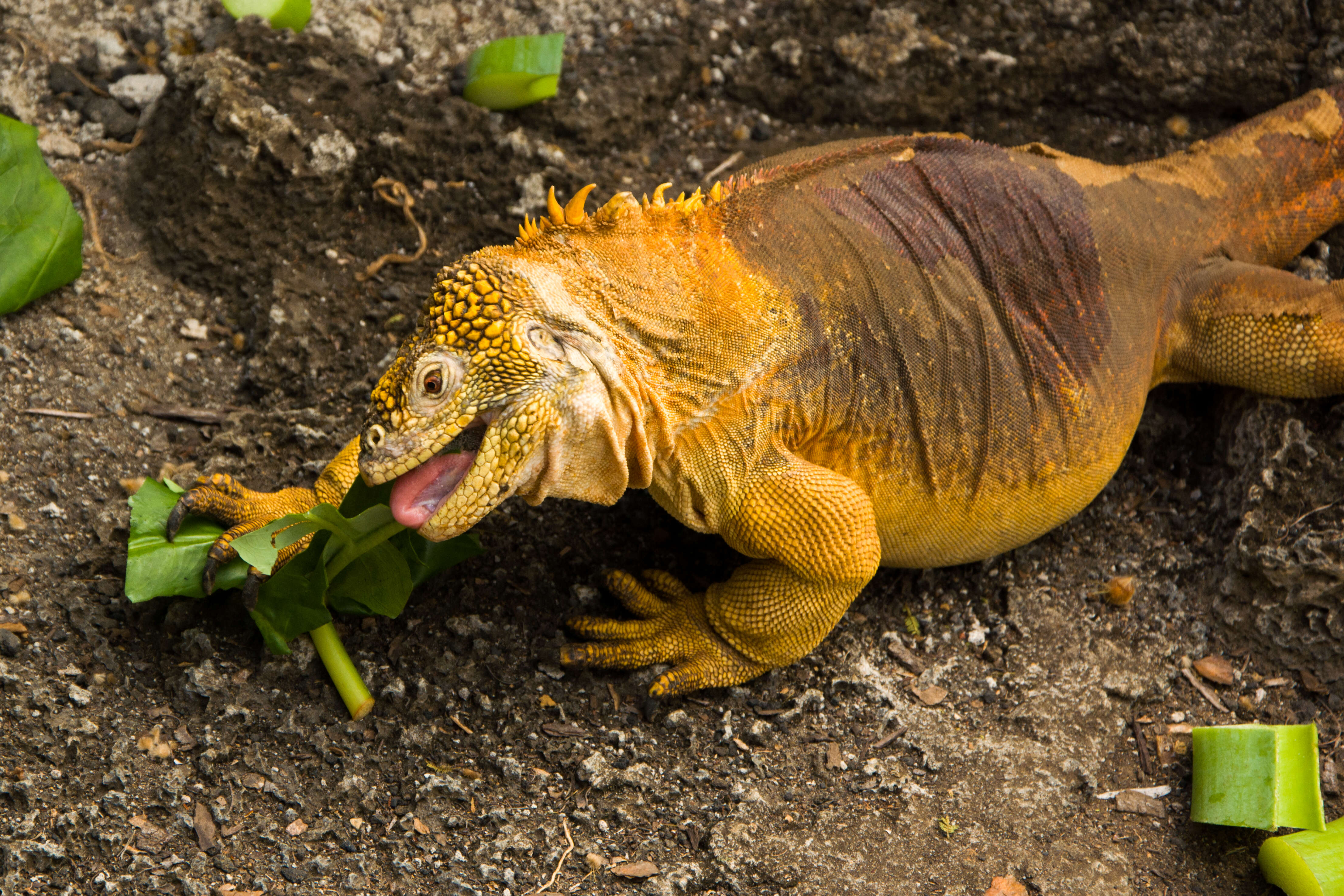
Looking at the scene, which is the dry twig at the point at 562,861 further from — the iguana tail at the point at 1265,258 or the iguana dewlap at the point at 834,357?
the iguana tail at the point at 1265,258

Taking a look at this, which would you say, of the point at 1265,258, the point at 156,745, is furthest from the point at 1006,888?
the point at 1265,258

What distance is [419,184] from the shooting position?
5.17 m

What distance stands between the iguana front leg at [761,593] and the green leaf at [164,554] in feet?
4.00

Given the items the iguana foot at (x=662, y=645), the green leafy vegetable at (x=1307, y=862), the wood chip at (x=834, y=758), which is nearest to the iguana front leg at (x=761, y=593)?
the iguana foot at (x=662, y=645)

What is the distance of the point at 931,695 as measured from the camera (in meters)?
4.28

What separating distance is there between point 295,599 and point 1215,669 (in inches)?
130

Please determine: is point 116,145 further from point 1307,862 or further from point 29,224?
point 1307,862

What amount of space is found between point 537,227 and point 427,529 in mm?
1059

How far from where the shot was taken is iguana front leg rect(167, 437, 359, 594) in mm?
3908

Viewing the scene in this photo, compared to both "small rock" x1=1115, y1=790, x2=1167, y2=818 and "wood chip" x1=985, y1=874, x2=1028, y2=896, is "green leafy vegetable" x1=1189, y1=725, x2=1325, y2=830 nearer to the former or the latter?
"small rock" x1=1115, y1=790, x2=1167, y2=818

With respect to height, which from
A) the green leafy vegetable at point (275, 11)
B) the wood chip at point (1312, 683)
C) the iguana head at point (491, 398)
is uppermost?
the green leafy vegetable at point (275, 11)

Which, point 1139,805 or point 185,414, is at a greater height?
point 185,414

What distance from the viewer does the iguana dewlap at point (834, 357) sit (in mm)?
3436

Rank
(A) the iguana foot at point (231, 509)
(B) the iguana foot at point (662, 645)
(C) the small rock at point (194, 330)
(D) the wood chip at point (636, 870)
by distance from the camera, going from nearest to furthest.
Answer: (D) the wood chip at point (636, 870) → (A) the iguana foot at point (231, 509) → (B) the iguana foot at point (662, 645) → (C) the small rock at point (194, 330)
